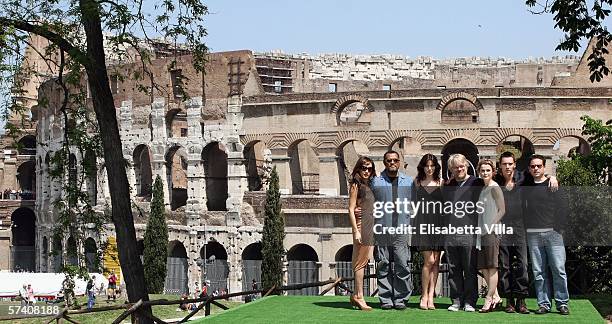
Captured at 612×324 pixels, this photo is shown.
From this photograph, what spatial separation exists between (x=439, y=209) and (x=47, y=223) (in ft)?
122

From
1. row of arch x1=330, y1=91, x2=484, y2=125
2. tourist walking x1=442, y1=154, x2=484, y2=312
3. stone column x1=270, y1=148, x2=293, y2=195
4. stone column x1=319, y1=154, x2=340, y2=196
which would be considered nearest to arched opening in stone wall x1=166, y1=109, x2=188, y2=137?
stone column x1=270, y1=148, x2=293, y2=195

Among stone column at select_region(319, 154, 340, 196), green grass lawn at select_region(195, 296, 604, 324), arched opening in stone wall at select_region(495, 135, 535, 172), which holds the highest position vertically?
arched opening in stone wall at select_region(495, 135, 535, 172)

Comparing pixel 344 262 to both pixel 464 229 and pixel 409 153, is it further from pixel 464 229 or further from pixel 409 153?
pixel 464 229

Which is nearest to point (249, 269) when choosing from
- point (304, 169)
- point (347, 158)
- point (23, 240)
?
point (304, 169)

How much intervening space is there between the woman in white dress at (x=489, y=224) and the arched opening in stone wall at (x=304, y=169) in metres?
26.1

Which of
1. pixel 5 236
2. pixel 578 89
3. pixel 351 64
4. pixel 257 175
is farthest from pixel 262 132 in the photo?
pixel 5 236

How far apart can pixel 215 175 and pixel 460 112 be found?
8.88m

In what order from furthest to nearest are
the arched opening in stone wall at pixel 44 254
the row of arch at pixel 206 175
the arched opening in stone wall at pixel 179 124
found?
the arched opening in stone wall at pixel 44 254 < the arched opening in stone wall at pixel 179 124 < the row of arch at pixel 206 175

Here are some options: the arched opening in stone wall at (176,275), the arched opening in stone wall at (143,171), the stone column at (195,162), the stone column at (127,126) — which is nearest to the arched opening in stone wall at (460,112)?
the stone column at (195,162)

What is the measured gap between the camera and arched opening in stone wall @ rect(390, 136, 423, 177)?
3253 centimetres

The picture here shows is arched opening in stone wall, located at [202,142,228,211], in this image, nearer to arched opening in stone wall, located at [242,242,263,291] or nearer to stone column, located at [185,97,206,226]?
stone column, located at [185,97,206,226]

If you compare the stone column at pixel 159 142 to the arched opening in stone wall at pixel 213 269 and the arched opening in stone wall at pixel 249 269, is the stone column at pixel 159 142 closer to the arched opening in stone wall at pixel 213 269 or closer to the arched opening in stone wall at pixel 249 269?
the arched opening in stone wall at pixel 213 269

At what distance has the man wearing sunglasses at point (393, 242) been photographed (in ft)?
35.8

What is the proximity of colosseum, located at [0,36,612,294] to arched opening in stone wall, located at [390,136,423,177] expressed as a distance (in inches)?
2.8
